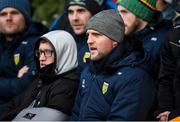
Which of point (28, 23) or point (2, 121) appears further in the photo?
point (28, 23)

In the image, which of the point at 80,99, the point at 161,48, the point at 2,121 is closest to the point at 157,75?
the point at 161,48

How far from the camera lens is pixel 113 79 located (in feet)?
16.8

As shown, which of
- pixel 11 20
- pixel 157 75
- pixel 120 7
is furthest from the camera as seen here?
pixel 11 20

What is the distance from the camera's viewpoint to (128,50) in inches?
208

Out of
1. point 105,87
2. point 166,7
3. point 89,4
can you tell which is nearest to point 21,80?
point 89,4

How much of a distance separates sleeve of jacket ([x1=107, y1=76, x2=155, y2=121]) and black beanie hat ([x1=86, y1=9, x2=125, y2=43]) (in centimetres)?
57

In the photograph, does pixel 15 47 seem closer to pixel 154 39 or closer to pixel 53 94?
pixel 53 94

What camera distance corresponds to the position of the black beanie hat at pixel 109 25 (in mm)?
5363

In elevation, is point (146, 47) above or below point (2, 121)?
above

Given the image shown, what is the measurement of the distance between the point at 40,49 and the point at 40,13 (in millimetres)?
8641

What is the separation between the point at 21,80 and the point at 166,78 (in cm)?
200

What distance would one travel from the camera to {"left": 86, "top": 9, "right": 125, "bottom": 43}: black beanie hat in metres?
5.36

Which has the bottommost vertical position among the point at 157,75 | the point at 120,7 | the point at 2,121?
the point at 2,121

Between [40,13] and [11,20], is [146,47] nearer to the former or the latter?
[11,20]
